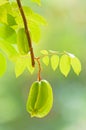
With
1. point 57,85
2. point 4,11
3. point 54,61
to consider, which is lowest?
point 57,85

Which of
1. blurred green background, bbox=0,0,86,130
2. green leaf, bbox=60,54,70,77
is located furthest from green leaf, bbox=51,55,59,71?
blurred green background, bbox=0,0,86,130

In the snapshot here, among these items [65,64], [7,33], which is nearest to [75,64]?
[65,64]

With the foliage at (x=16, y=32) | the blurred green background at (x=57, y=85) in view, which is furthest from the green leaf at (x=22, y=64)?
the blurred green background at (x=57, y=85)

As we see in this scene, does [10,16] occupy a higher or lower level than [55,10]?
higher

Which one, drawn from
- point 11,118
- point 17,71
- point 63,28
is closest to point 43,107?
point 17,71

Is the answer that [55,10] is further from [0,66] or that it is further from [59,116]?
[0,66]

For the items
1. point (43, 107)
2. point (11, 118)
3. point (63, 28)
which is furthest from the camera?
point (63, 28)

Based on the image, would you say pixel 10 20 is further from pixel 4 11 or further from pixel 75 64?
pixel 75 64
